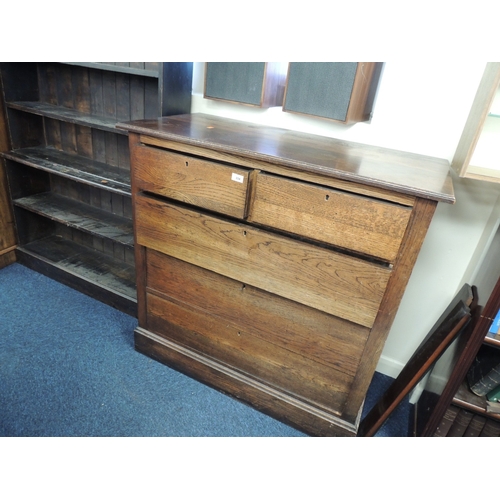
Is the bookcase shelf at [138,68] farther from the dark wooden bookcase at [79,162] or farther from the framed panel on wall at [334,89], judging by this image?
the framed panel on wall at [334,89]

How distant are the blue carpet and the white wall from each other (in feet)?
1.73

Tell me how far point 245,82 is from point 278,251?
0.75 m

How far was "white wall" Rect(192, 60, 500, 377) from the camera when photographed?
4.06 feet

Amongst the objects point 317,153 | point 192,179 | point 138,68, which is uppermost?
point 138,68

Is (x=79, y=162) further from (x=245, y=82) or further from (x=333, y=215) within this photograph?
(x=333, y=215)

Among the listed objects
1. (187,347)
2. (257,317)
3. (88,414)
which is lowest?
(88,414)

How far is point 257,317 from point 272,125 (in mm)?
808

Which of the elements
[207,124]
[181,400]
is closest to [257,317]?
[181,400]

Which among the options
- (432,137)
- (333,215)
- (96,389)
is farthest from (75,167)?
(432,137)

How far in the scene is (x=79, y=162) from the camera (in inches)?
78.2

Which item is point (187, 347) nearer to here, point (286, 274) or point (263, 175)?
point (286, 274)
